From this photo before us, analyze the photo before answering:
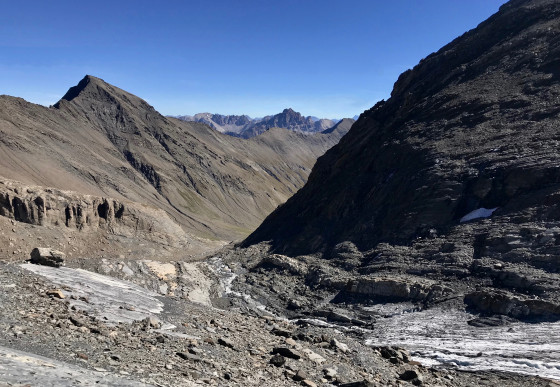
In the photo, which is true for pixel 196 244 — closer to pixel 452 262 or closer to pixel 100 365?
pixel 452 262

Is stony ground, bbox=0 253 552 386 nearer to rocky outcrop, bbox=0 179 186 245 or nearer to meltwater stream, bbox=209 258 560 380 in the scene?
meltwater stream, bbox=209 258 560 380

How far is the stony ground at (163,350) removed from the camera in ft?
38.3

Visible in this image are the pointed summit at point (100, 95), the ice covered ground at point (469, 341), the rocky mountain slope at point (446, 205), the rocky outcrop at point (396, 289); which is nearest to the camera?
the ice covered ground at point (469, 341)

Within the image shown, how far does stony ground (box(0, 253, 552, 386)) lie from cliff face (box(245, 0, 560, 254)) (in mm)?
22744

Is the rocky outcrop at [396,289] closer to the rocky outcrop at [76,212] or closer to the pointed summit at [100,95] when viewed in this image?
the rocky outcrop at [76,212]

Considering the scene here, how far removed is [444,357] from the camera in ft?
80.2

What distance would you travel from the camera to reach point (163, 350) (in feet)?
47.3

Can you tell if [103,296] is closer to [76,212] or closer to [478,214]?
[478,214]

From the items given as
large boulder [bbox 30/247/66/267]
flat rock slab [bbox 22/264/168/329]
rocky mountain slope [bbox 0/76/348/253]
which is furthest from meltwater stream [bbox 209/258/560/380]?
rocky mountain slope [bbox 0/76/348/253]

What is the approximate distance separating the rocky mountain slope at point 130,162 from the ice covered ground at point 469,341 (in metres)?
81.1

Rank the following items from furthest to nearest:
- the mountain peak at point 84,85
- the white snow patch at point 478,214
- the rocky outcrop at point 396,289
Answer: the mountain peak at point 84,85
the white snow patch at point 478,214
the rocky outcrop at point 396,289

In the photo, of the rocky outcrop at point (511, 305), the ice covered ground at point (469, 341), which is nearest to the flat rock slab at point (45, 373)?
the ice covered ground at point (469, 341)

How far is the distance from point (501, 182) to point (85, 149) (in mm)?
115551

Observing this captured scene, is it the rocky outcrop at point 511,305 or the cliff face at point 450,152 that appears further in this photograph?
the cliff face at point 450,152
